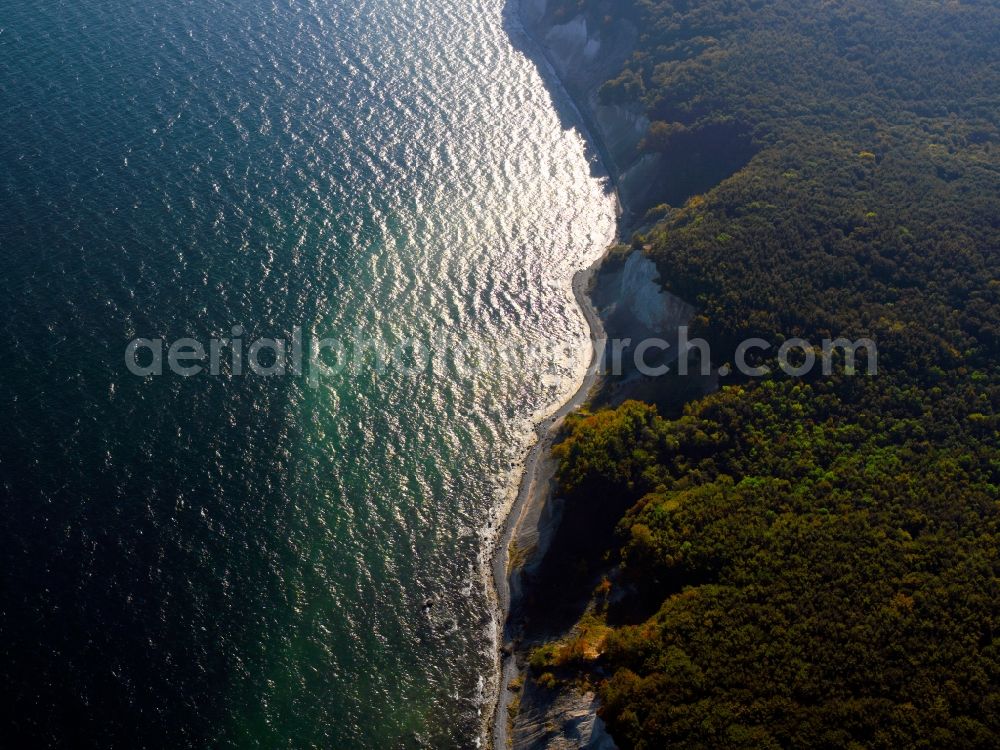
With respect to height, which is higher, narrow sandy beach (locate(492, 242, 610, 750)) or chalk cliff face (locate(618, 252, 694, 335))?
chalk cliff face (locate(618, 252, 694, 335))

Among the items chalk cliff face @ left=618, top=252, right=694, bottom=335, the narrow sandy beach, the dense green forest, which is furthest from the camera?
chalk cliff face @ left=618, top=252, right=694, bottom=335

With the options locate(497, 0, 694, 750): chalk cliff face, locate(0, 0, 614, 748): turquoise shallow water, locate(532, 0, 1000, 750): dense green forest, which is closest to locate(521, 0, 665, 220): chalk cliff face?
locate(497, 0, 694, 750): chalk cliff face

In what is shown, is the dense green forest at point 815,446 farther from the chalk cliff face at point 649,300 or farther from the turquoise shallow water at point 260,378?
the turquoise shallow water at point 260,378

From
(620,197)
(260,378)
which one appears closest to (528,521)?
(260,378)

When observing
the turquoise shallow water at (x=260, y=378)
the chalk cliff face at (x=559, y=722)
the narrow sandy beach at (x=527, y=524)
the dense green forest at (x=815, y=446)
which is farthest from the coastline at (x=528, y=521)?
the dense green forest at (x=815, y=446)

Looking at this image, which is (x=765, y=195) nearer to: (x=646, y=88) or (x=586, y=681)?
(x=646, y=88)

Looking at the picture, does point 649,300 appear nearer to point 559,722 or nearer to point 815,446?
point 815,446

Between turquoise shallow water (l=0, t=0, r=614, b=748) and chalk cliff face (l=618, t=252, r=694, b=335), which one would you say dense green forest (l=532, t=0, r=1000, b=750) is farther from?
turquoise shallow water (l=0, t=0, r=614, b=748)
